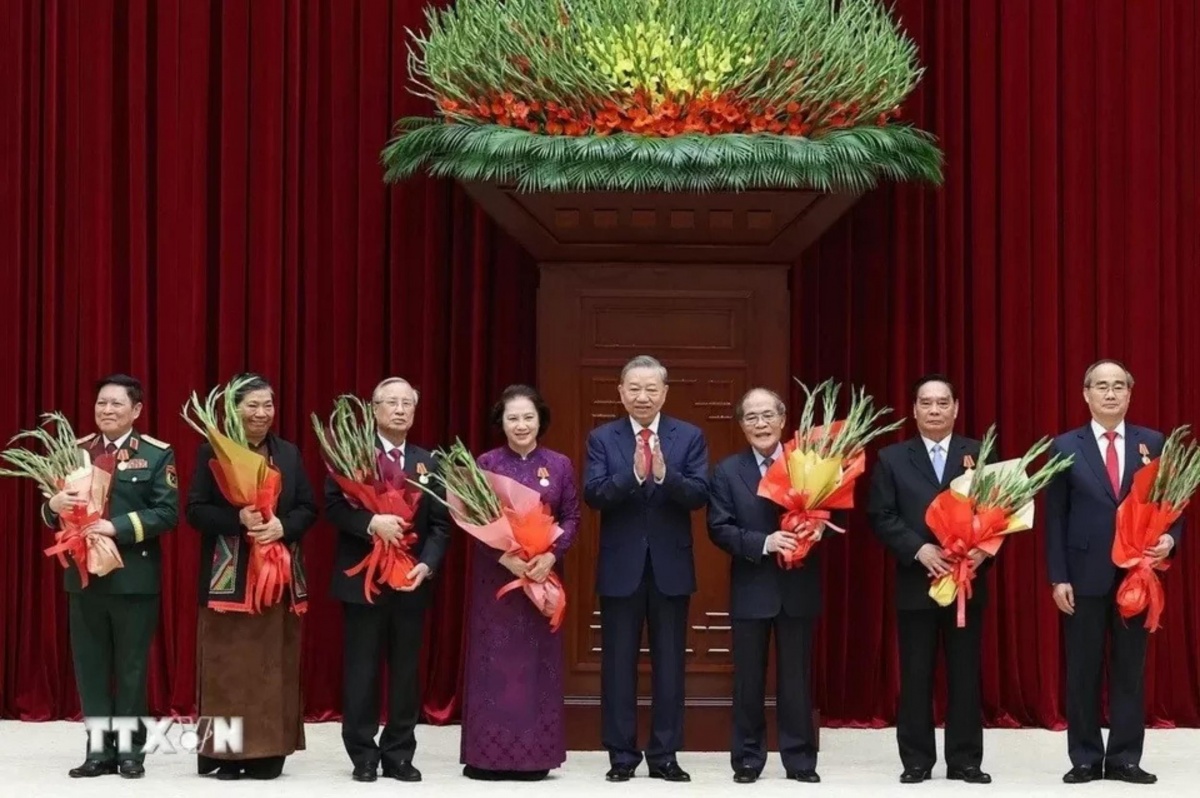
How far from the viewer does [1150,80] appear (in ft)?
23.1

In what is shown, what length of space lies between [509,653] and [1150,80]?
3.25 metres

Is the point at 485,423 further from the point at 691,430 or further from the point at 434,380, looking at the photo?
the point at 691,430

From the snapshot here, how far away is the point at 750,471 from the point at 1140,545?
117 centimetres

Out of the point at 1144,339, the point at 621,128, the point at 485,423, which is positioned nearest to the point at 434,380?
the point at 485,423

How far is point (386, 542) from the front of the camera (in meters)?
5.68

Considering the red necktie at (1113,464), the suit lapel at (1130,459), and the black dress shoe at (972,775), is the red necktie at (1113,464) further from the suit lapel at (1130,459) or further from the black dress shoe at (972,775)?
the black dress shoe at (972,775)

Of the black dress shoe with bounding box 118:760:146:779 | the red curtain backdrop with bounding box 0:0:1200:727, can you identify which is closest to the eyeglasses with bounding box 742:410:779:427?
the red curtain backdrop with bounding box 0:0:1200:727

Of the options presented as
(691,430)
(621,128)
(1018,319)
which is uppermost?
(621,128)

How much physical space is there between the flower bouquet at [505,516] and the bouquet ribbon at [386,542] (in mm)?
87

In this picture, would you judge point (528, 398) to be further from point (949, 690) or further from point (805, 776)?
point (949, 690)

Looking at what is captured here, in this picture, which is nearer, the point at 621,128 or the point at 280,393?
the point at 621,128

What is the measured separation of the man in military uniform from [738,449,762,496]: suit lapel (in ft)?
5.68

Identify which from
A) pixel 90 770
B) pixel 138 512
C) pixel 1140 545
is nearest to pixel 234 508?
pixel 138 512

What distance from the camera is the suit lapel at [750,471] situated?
230 inches
